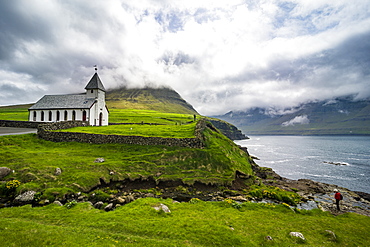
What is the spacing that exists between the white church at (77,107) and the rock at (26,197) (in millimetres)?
39159

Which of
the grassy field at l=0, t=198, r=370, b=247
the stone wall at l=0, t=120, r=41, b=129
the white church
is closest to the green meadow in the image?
the grassy field at l=0, t=198, r=370, b=247

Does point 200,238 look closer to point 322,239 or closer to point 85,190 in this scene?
point 322,239

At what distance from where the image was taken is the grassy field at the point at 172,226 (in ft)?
39.1

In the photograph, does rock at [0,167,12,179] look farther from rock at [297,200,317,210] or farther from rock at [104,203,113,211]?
rock at [297,200,317,210]

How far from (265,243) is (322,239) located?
5.87 meters

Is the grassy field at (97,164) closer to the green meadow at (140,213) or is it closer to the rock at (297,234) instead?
the green meadow at (140,213)

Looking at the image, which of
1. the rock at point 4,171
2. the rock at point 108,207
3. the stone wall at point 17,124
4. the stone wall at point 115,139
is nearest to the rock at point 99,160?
the stone wall at point 115,139

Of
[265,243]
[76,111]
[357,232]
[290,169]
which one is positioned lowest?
[290,169]

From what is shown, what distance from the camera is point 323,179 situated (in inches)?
2012

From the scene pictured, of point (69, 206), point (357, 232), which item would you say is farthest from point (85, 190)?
point (357, 232)

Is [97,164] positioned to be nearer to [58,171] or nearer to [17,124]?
[58,171]

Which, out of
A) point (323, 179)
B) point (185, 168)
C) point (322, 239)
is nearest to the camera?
point (322, 239)

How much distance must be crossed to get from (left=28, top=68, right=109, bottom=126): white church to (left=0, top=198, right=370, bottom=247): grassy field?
148 ft

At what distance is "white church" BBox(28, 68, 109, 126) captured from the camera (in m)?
57.6
